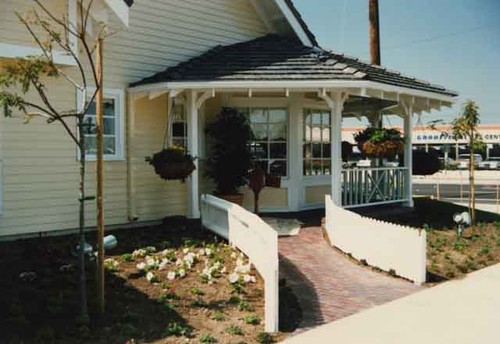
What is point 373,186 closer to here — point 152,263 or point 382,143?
point 382,143

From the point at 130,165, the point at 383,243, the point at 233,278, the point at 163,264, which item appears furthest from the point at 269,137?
the point at 233,278

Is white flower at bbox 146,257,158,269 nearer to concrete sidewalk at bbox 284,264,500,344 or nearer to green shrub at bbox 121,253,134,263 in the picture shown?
green shrub at bbox 121,253,134,263

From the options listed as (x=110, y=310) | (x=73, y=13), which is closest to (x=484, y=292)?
(x=110, y=310)

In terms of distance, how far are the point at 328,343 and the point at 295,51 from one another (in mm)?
8804

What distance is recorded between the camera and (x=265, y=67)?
11977mm

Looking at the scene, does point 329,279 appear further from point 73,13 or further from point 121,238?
point 73,13

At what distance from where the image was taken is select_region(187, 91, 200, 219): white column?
11.9 metres

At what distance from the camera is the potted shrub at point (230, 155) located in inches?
493

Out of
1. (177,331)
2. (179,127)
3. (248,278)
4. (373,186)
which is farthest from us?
(373,186)

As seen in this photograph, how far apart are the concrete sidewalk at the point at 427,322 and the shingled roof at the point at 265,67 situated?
509 cm

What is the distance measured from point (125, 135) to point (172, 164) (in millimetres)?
1552

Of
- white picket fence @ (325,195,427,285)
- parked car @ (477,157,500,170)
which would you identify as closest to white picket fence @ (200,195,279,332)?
white picket fence @ (325,195,427,285)

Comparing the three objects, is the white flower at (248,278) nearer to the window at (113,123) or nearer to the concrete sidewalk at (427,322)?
the concrete sidewalk at (427,322)

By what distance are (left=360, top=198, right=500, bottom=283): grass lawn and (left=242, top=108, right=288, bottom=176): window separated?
8.53ft
